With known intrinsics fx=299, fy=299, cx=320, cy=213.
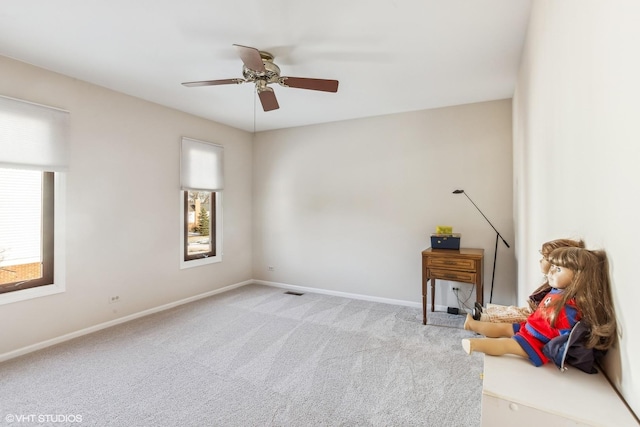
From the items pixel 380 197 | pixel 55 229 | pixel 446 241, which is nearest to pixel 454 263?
pixel 446 241

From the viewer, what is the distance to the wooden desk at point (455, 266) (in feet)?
10.3

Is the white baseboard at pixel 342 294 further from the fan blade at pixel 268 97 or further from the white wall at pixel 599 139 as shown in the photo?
the fan blade at pixel 268 97

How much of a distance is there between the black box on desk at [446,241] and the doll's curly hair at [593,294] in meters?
2.63

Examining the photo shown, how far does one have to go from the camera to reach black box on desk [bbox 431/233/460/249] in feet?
11.2

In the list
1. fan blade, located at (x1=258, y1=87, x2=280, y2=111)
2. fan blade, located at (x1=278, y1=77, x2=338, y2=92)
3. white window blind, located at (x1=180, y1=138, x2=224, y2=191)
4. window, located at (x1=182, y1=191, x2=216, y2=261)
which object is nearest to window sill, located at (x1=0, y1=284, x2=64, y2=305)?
window, located at (x1=182, y1=191, x2=216, y2=261)

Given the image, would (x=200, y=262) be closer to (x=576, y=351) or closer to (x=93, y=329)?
(x=93, y=329)

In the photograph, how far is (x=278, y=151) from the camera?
507 centimetres

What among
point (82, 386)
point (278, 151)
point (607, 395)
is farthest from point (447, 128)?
point (82, 386)

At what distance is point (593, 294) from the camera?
2.74 ft

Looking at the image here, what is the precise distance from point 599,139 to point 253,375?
97.9 inches

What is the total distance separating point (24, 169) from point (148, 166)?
116 cm

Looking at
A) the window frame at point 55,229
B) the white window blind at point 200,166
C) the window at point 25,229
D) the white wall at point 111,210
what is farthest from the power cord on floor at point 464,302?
the window at point 25,229

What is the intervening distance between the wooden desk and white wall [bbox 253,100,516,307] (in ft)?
1.97

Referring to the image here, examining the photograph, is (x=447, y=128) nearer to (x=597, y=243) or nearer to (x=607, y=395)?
(x=597, y=243)
